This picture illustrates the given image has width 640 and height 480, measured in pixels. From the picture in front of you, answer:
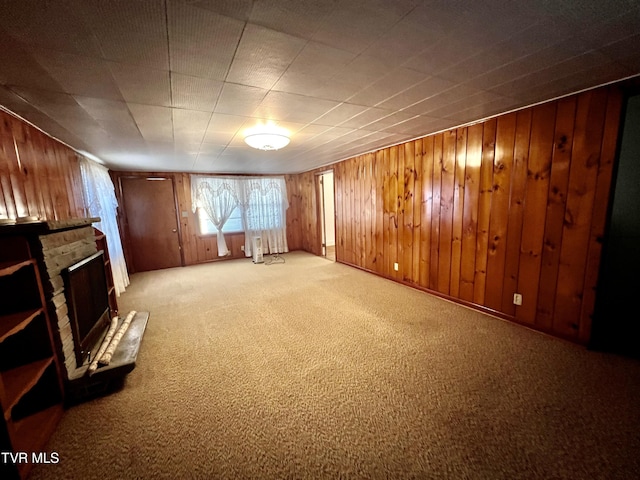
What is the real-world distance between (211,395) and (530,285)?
9.83 feet

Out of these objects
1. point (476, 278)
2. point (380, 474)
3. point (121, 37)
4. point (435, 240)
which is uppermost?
point (121, 37)

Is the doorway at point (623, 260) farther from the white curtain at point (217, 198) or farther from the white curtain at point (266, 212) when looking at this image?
the white curtain at point (217, 198)

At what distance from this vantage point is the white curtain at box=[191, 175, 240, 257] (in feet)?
18.6

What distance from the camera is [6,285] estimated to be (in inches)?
58.8

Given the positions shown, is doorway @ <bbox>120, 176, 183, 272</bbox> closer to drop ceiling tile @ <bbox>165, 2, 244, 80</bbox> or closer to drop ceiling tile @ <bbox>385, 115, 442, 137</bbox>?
drop ceiling tile @ <bbox>165, 2, 244, 80</bbox>

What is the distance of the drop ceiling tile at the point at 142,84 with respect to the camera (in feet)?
4.83

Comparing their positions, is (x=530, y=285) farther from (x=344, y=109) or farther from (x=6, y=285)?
(x=6, y=285)

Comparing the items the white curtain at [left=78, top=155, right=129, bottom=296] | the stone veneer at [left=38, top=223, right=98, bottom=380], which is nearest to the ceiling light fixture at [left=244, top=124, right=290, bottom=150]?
the stone veneer at [left=38, top=223, right=98, bottom=380]

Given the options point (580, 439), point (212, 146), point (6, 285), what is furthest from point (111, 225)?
point (580, 439)

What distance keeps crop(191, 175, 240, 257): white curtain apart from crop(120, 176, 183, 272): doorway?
1.65 feet

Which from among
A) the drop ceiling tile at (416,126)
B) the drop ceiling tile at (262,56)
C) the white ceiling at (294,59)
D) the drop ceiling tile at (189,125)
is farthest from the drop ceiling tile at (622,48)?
the drop ceiling tile at (189,125)

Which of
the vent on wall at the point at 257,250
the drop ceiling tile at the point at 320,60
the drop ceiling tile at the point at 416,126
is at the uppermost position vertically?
the drop ceiling tile at the point at 416,126

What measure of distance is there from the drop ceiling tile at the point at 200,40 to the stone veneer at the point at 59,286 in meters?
1.40

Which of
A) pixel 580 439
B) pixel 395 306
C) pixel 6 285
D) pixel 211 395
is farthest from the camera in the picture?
pixel 395 306
